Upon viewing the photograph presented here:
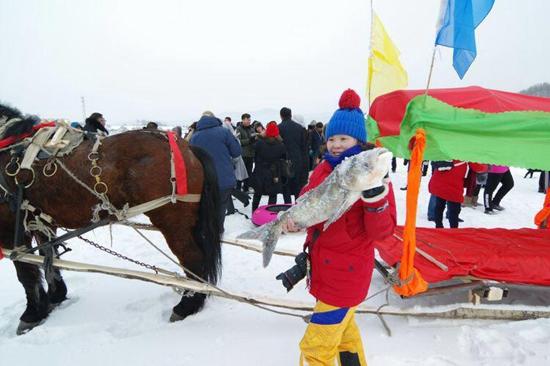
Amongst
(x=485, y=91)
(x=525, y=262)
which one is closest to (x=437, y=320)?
(x=525, y=262)

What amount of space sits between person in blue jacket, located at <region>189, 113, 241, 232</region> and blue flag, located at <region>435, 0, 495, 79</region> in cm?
308

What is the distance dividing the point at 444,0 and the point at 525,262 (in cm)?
228

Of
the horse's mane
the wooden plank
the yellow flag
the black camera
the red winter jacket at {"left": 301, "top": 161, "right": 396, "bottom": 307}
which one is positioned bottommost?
the wooden plank

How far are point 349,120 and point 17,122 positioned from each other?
2872 mm

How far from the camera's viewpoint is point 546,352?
2.05 metres

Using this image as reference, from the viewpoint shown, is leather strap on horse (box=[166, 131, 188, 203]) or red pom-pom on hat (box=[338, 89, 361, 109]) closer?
red pom-pom on hat (box=[338, 89, 361, 109])

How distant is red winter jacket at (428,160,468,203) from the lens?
404 centimetres

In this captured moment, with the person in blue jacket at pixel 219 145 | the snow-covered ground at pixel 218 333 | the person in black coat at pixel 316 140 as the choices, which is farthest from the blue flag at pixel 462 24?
the person in black coat at pixel 316 140

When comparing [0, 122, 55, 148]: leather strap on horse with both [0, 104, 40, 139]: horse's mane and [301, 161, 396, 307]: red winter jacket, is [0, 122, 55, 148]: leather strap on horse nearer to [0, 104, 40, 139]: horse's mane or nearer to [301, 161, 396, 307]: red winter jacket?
[0, 104, 40, 139]: horse's mane

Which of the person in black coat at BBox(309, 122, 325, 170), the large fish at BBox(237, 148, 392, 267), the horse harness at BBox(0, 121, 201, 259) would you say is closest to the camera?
the large fish at BBox(237, 148, 392, 267)

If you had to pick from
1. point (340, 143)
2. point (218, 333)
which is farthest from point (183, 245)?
point (340, 143)

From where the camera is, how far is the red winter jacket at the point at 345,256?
157 centimetres

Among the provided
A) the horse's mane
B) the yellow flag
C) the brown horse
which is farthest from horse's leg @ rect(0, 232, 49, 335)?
the yellow flag

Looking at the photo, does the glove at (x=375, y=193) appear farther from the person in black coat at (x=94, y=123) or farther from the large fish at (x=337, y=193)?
the person in black coat at (x=94, y=123)
